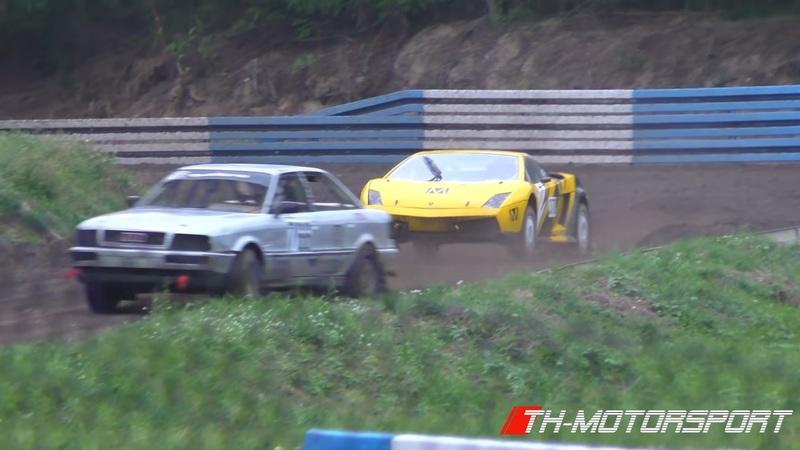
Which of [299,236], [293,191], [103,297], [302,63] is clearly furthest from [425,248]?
[302,63]

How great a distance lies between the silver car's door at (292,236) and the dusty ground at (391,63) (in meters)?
14.8

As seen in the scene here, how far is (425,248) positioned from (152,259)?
5005mm

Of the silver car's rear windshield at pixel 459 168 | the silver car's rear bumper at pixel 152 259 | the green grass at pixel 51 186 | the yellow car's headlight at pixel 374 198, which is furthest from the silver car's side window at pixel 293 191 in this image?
the green grass at pixel 51 186

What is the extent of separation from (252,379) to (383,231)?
4.19 metres

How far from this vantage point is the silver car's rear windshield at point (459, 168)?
15239 mm

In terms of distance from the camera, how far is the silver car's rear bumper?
1014 centimetres

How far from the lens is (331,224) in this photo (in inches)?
467

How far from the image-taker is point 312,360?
369 inches

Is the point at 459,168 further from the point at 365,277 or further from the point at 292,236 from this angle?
the point at 292,236

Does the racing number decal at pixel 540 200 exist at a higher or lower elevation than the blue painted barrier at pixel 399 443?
→ higher

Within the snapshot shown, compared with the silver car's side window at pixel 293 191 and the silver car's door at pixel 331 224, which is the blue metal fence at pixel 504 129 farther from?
the silver car's side window at pixel 293 191

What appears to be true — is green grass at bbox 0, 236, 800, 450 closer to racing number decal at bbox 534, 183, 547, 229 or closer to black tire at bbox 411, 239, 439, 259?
black tire at bbox 411, 239, 439, 259

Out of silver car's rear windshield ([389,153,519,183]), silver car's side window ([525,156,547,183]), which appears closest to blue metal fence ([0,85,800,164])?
silver car's side window ([525,156,547,183])

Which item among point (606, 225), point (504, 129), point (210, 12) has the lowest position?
point (606, 225)
